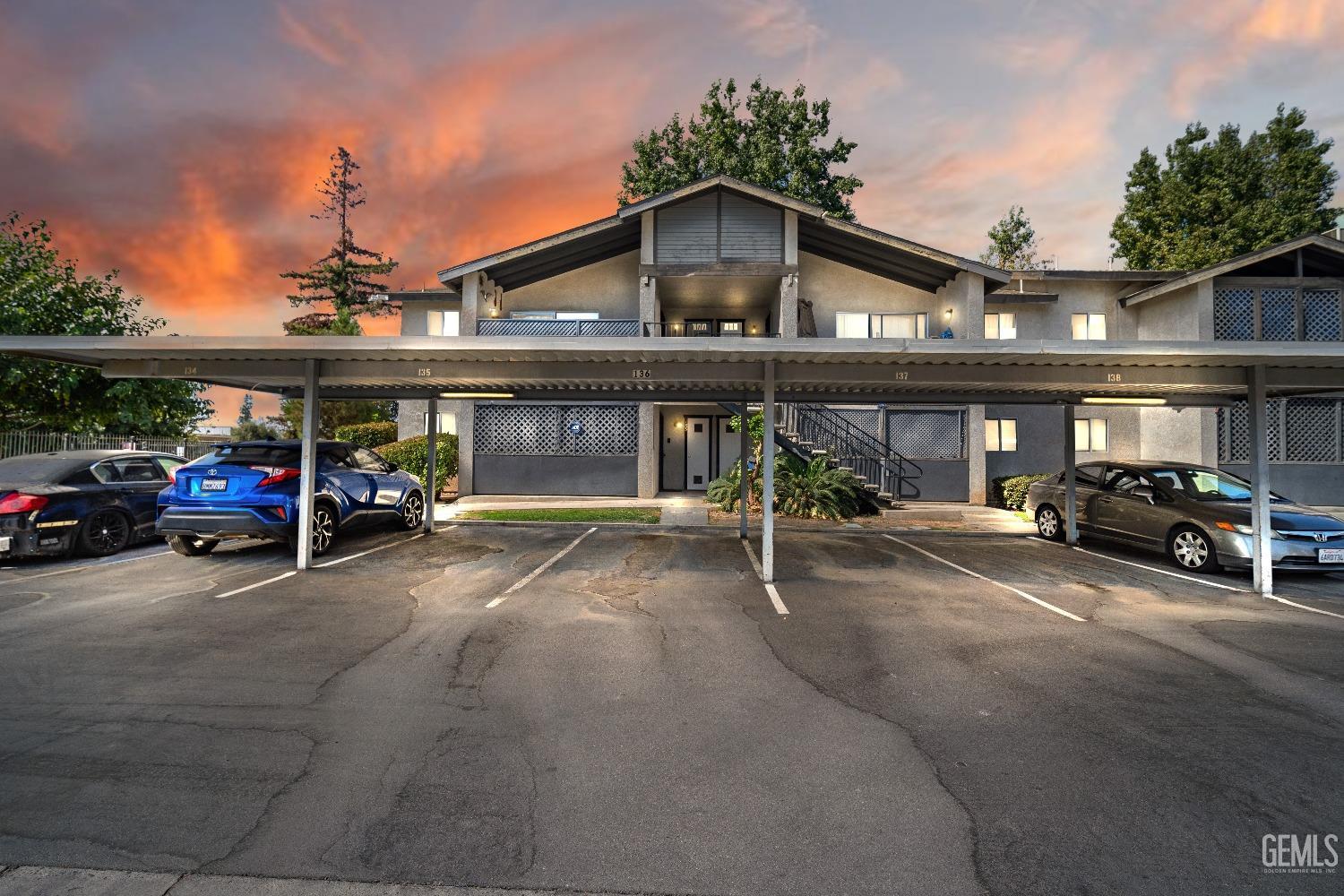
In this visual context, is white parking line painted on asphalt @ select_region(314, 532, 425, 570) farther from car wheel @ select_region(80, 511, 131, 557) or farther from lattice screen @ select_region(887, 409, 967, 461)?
lattice screen @ select_region(887, 409, 967, 461)

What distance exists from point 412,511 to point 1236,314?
22728mm

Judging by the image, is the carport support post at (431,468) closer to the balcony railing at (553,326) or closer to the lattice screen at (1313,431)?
the balcony railing at (553,326)

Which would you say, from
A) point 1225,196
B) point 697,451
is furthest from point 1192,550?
point 1225,196

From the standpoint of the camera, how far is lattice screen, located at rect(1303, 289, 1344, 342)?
669 inches

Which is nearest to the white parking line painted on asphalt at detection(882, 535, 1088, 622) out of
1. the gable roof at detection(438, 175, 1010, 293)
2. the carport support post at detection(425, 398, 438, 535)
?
the carport support post at detection(425, 398, 438, 535)

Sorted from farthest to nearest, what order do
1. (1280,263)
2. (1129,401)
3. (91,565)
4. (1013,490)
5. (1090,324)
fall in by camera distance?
Result: (1090,324) < (1280,263) < (1013,490) < (1129,401) < (91,565)

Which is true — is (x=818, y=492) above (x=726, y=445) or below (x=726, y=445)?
below

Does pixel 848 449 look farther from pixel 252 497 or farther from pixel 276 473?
pixel 252 497

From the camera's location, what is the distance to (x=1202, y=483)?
903 cm

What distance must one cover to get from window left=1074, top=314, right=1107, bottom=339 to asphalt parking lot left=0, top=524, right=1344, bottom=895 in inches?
574

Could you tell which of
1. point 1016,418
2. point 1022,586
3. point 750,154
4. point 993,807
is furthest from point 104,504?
point 750,154

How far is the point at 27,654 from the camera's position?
4754 mm

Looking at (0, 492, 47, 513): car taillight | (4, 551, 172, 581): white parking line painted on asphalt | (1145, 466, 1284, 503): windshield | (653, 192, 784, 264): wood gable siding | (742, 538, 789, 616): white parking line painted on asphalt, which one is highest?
(653, 192, 784, 264): wood gable siding

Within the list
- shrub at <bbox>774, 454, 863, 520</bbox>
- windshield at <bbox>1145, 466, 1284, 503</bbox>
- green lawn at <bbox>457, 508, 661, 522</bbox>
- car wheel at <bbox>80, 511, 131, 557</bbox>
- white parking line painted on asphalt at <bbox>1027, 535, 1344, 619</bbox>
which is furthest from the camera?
shrub at <bbox>774, 454, 863, 520</bbox>
